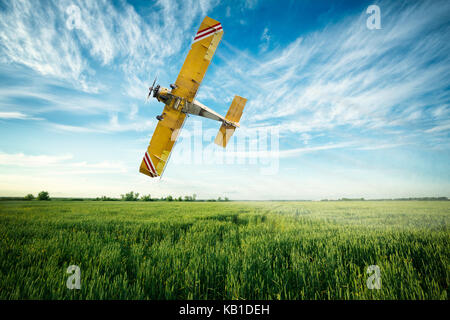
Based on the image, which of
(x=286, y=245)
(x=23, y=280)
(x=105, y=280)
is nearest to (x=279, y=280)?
(x=286, y=245)

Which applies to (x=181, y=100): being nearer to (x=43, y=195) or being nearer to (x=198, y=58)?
(x=198, y=58)

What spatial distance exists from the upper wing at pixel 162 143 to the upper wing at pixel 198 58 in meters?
1.57

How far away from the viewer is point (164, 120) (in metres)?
11.2

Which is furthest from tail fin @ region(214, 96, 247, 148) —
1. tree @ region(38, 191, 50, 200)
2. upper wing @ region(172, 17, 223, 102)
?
tree @ region(38, 191, 50, 200)

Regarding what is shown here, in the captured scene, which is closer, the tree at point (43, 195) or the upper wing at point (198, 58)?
the upper wing at point (198, 58)

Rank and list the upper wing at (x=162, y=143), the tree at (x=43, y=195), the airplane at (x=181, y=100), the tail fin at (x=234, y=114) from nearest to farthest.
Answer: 1. the airplane at (x=181, y=100)
2. the upper wing at (x=162, y=143)
3. the tail fin at (x=234, y=114)
4. the tree at (x=43, y=195)

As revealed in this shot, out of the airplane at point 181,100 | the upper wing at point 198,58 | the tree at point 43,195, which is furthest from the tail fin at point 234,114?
the tree at point 43,195

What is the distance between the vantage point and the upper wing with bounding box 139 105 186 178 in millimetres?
11242

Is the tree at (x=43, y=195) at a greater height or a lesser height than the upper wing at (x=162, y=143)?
Result: lesser

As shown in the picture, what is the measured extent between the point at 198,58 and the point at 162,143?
6132mm

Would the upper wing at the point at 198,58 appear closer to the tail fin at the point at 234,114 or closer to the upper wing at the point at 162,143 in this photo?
the upper wing at the point at 162,143

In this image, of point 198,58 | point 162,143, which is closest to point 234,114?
point 198,58

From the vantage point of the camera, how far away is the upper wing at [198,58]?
9273 mm
